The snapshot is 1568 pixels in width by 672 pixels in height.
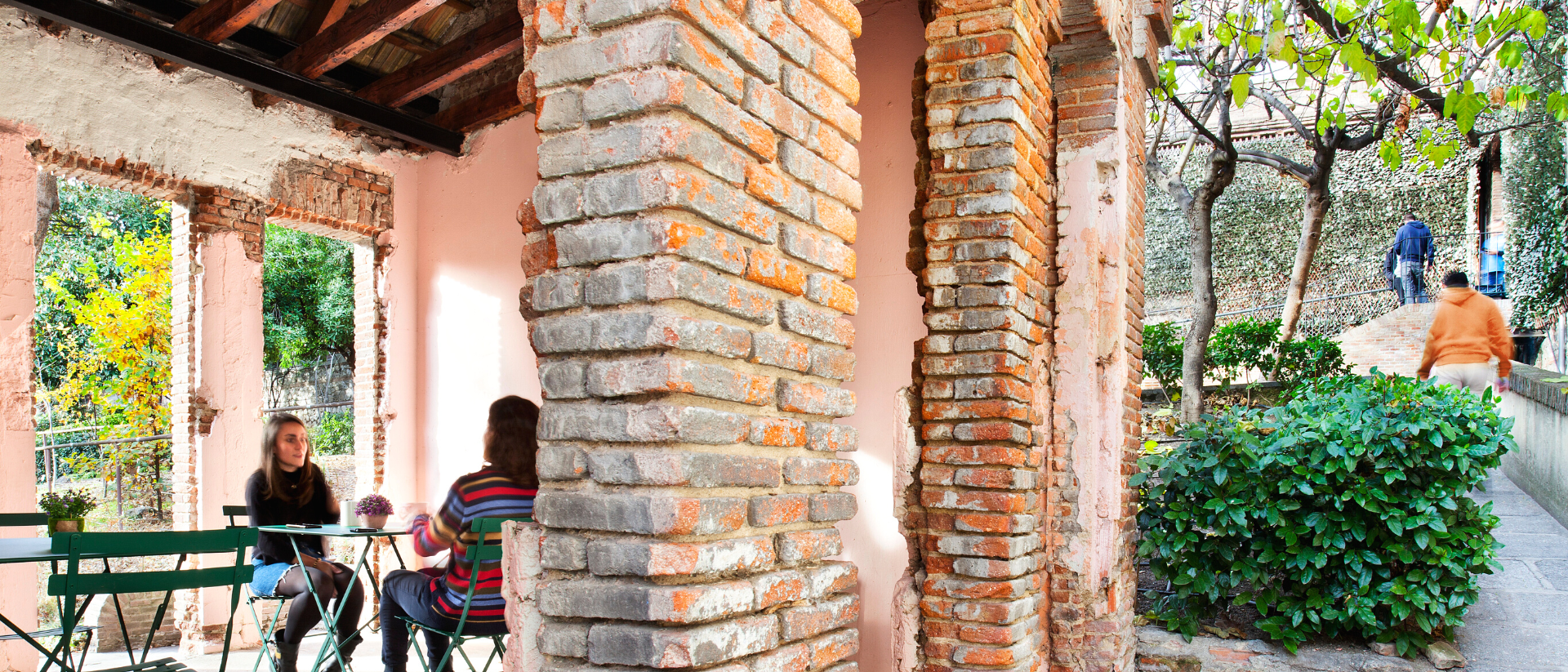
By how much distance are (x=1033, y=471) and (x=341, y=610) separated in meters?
3.06

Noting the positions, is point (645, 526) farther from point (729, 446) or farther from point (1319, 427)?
point (1319, 427)

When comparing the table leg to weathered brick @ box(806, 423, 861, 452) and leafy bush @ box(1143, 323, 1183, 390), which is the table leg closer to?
weathered brick @ box(806, 423, 861, 452)

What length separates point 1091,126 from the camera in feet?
14.1

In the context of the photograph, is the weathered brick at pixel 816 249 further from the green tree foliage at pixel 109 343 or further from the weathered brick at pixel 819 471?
the green tree foliage at pixel 109 343

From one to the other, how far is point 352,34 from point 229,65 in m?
0.72

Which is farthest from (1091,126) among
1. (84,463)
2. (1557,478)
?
(84,463)

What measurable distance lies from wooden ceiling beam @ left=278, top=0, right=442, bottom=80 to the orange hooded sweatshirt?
24.4 feet

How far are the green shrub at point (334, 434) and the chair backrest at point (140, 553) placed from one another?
13037mm

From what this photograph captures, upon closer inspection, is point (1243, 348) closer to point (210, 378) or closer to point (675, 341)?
point (210, 378)

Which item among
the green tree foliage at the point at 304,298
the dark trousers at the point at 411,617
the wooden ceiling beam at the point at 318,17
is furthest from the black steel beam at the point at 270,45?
the green tree foliage at the point at 304,298

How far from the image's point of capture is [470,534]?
3385mm

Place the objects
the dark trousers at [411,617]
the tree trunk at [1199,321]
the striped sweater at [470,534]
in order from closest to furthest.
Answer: the striped sweater at [470,534]
the dark trousers at [411,617]
the tree trunk at [1199,321]

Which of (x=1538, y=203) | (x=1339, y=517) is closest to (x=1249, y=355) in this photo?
(x=1538, y=203)

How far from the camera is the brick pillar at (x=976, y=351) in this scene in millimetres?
3535
